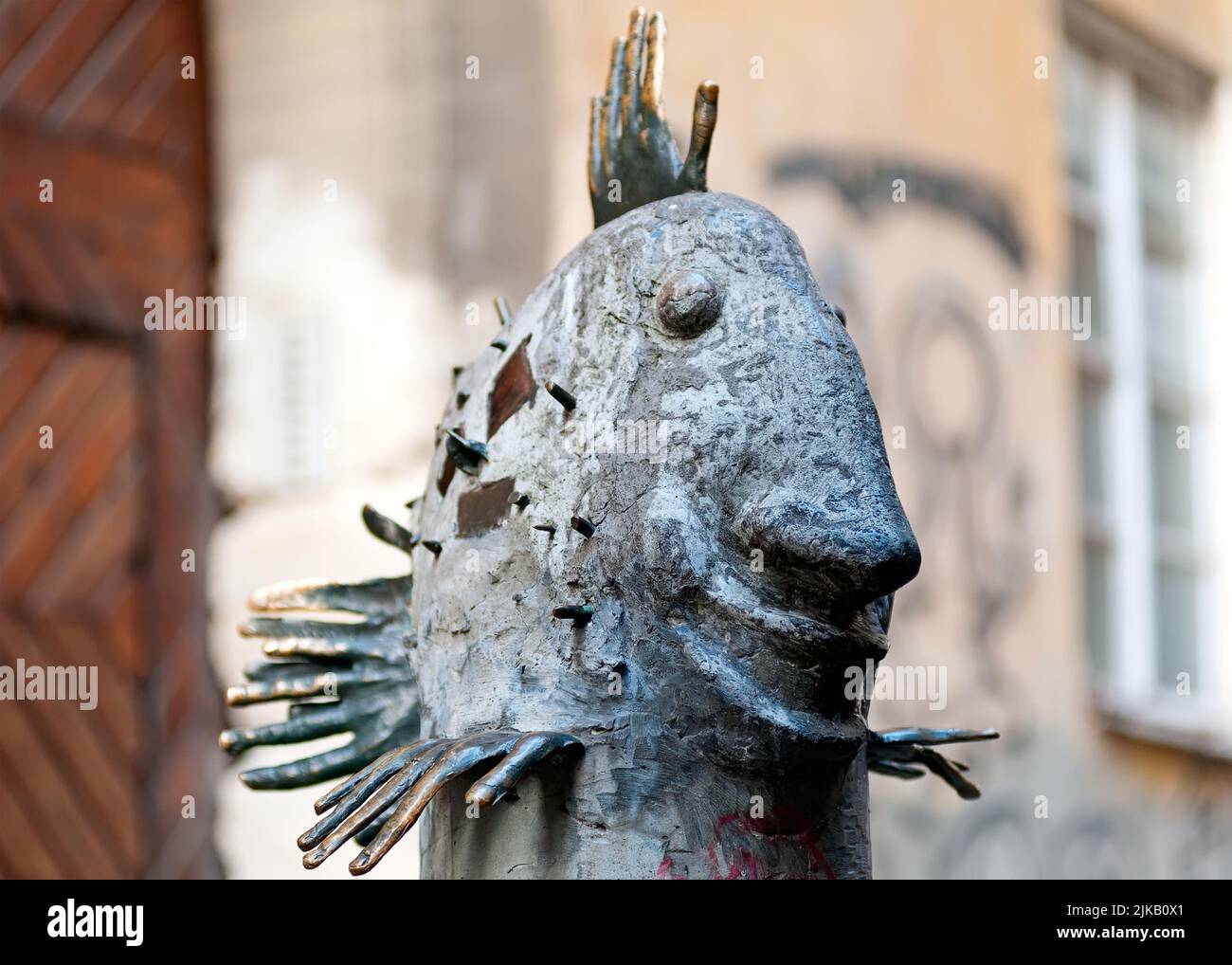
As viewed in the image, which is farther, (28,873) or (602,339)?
(28,873)

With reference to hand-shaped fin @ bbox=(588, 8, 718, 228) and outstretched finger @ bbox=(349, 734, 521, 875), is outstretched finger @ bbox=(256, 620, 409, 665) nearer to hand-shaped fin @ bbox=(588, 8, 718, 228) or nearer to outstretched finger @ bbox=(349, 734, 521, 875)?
outstretched finger @ bbox=(349, 734, 521, 875)

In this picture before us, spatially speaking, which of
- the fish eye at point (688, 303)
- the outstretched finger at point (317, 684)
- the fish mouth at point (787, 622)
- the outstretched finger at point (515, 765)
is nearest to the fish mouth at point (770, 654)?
the fish mouth at point (787, 622)

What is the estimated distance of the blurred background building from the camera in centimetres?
452

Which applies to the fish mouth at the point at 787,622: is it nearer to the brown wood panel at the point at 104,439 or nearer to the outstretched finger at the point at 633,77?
the outstretched finger at the point at 633,77

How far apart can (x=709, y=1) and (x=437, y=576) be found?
133 inches

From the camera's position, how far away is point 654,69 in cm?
199

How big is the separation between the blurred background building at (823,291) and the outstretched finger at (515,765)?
8.23 ft

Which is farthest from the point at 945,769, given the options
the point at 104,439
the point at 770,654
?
the point at 104,439

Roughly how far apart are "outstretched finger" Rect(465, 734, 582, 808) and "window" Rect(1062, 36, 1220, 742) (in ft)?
15.0

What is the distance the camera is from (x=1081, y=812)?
5.71m

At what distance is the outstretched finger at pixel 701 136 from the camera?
6.27 feet

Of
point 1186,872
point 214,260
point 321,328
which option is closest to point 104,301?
point 214,260
